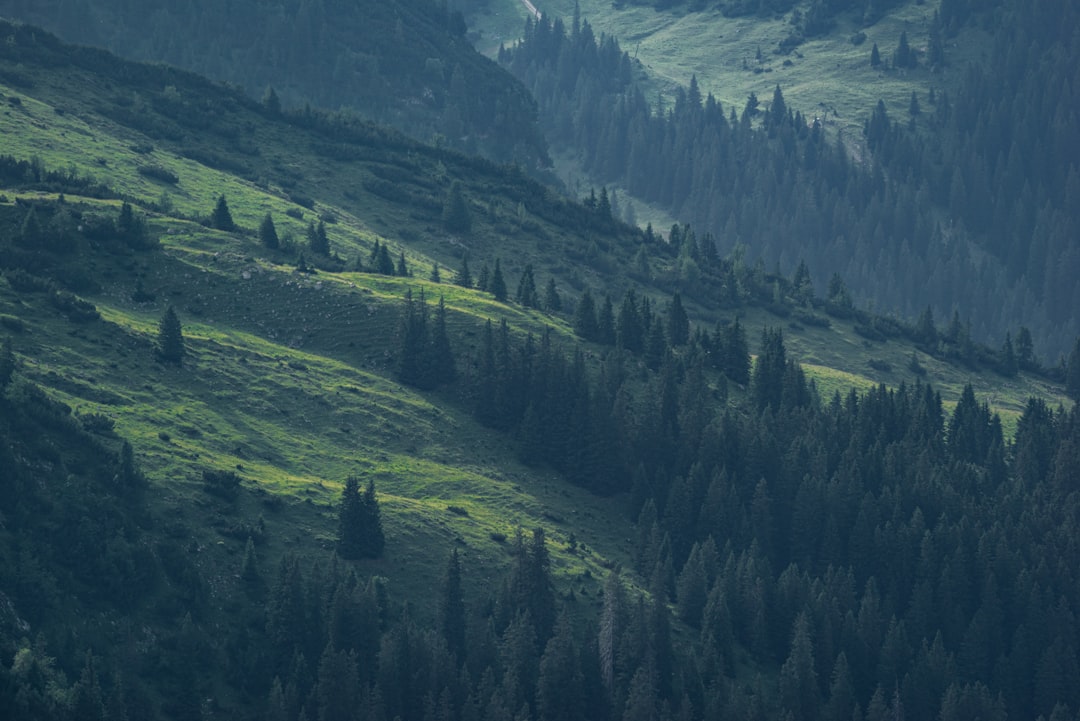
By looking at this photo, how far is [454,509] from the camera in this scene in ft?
495

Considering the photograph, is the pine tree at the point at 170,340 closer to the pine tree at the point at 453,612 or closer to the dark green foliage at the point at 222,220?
the dark green foliage at the point at 222,220

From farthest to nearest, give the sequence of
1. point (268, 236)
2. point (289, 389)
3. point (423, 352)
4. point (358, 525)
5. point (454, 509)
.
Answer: point (268, 236), point (423, 352), point (289, 389), point (454, 509), point (358, 525)

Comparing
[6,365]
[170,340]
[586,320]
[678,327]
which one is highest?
[678,327]

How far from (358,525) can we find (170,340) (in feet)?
102

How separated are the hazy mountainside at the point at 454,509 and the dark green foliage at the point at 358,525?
0.22 meters

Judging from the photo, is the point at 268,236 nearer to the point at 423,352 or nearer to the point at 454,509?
the point at 423,352

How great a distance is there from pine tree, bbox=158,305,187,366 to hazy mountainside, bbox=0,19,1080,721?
0.28 metres

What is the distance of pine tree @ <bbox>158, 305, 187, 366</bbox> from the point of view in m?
156

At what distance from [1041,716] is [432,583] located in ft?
175

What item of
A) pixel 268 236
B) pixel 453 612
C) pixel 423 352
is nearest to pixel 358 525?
pixel 453 612

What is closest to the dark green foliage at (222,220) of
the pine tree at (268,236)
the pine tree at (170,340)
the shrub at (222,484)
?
the pine tree at (268,236)

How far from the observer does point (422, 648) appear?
125m

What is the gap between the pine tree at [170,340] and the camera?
156 metres

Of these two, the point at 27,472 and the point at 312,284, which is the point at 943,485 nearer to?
the point at 312,284
